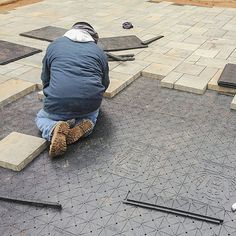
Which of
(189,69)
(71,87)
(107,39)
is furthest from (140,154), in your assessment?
(107,39)

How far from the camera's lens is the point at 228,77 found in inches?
190

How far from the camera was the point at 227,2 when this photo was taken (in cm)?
1106

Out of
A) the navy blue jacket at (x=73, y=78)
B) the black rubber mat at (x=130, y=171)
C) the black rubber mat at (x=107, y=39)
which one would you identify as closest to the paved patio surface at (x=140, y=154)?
the black rubber mat at (x=130, y=171)

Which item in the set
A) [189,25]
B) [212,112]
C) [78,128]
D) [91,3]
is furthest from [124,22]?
[78,128]

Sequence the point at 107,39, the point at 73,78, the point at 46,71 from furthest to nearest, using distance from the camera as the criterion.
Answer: the point at 107,39, the point at 46,71, the point at 73,78

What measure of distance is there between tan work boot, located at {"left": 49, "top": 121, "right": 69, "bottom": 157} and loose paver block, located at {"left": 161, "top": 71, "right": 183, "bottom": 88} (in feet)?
6.51

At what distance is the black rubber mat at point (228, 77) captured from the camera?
465 centimetres

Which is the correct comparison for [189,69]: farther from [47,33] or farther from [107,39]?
[47,33]

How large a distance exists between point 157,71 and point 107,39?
70.9 inches

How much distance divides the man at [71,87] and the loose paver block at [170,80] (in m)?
1.37

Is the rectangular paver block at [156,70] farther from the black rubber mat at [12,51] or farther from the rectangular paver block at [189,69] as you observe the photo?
the black rubber mat at [12,51]

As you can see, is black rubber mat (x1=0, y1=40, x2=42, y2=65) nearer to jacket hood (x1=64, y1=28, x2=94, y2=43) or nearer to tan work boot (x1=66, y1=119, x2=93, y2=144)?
jacket hood (x1=64, y1=28, x2=94, y2=43)

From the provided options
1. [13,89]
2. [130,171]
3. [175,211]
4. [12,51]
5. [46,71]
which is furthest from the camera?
[12,51]

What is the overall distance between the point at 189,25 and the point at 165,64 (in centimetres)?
292
